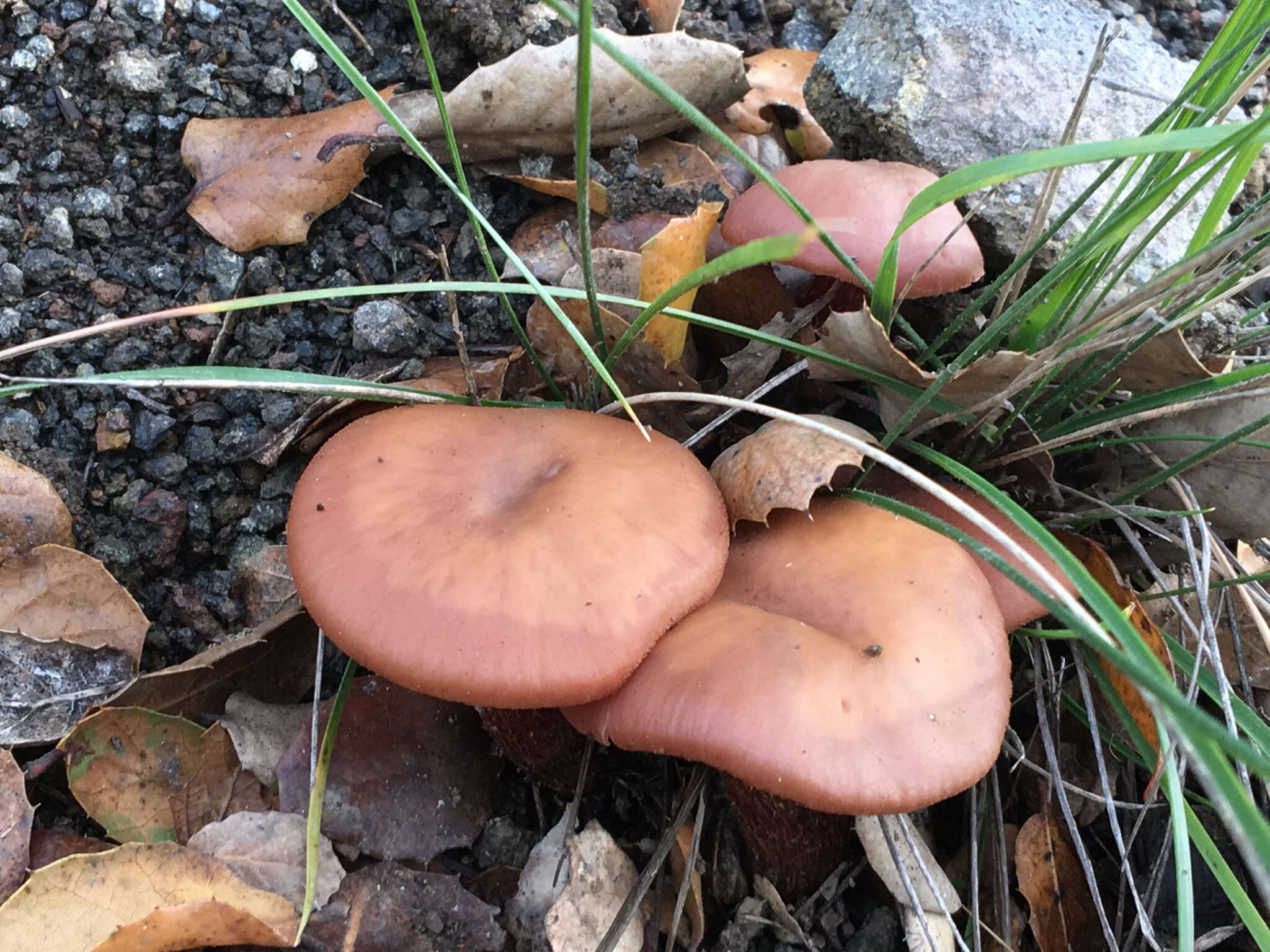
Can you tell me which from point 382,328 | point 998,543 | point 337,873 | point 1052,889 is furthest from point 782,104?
point 337,873

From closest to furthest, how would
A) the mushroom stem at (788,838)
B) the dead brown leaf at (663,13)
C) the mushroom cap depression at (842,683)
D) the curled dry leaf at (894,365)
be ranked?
the mushroom cap depression at (842,683), the curled dry leaf at (894,365), the mushroom stem at (788,838), the dead brown leaf at (663,13)

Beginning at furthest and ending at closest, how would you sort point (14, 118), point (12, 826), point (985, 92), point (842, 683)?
point (985, 92) < point (14, 118) < point (12, 826) < point (842, 683)

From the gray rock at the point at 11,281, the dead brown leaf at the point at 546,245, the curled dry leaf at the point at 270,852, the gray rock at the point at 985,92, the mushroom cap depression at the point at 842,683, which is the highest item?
the gray rock at the point at 985,92

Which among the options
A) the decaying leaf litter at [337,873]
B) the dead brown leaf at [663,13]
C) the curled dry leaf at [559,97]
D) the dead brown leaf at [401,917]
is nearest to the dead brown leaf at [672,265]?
the decaying leaf litter at [337,873]

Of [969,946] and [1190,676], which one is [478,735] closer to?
[969,946]

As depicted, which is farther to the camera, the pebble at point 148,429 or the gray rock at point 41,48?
the gray rock at point 41,48

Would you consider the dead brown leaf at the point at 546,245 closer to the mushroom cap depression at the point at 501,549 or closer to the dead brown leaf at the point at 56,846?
the mushroom cap depression at the point at 501,549

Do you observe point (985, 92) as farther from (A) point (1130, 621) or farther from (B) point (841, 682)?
(B) point (841, 682)
